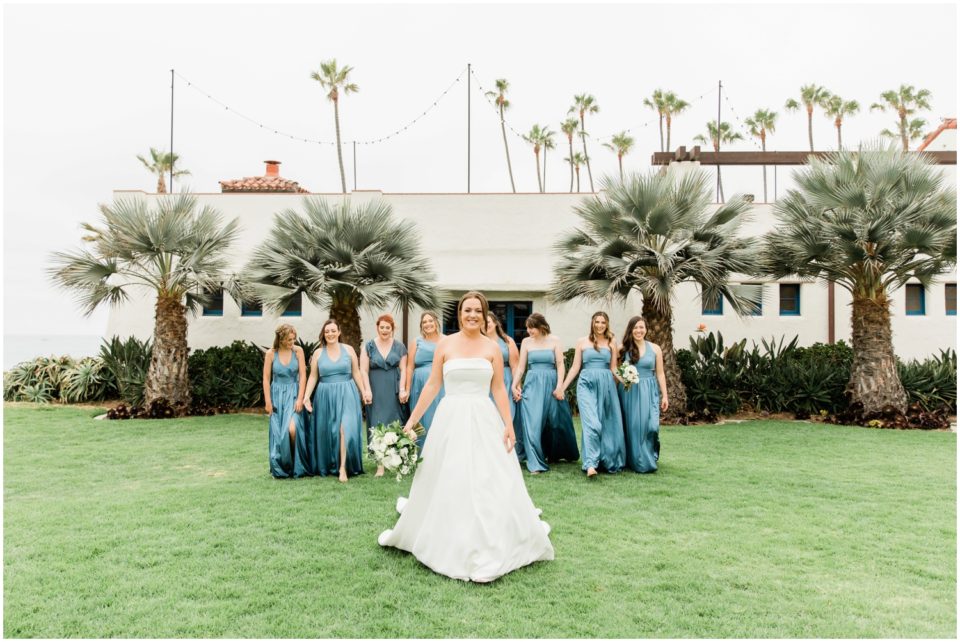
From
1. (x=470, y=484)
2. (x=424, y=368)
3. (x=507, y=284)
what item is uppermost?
(x=507, y=284)

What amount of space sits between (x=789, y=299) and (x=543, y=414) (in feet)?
40.2

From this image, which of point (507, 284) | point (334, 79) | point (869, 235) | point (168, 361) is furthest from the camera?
point (334, 79)

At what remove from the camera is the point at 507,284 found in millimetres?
17578

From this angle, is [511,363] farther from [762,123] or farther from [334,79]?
[762,123]

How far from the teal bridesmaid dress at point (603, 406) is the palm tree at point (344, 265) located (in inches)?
246

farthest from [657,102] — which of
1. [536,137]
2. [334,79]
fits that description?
[334,79]

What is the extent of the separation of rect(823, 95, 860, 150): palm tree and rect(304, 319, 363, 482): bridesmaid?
44.1 meters

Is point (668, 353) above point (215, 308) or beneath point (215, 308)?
beneath

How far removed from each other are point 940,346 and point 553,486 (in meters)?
15.3

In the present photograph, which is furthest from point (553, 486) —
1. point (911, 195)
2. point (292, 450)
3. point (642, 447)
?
point (911, 195)

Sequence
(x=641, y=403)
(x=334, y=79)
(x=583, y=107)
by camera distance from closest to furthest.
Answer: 1. (x=641, y=403)
2. (x=334, y=79)
3. (x=583, y=107)

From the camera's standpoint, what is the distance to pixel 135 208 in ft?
47.7

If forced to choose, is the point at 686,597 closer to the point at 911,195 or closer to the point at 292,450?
the point at 292,450

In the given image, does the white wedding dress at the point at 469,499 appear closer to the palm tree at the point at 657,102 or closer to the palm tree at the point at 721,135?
the palm tree at the point at 657,102
